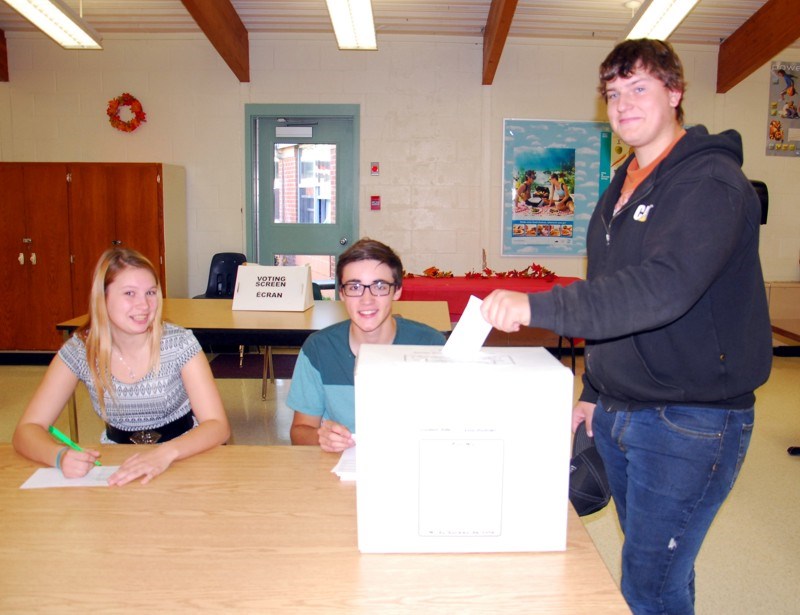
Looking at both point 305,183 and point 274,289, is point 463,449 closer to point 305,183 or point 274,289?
point 274,289

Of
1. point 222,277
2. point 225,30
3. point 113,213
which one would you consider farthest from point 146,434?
point 225,30

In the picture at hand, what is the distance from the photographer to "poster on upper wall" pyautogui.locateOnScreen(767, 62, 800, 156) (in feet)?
20.8

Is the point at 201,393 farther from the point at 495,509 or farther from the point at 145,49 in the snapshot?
the point at 145,49

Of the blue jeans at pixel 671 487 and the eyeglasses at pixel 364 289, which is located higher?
the eyeglasses at pixel 364 289

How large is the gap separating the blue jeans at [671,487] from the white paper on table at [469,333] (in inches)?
18.0

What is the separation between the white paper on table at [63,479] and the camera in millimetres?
1368

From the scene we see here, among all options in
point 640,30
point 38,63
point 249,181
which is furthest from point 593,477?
point 38,63

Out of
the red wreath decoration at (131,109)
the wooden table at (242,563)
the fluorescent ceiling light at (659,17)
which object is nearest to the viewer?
the wooden table at (242,563)

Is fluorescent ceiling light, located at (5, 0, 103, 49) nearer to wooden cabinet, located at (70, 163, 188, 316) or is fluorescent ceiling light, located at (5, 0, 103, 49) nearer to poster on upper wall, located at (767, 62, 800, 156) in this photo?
wooden cabinet, located at (70, 163, 188, 316)

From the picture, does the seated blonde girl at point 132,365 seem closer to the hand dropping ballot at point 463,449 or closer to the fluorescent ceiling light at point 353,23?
the hand dropping ballot at point 463,449

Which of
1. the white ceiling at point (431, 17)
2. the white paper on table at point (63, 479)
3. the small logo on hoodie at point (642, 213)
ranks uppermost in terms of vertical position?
the white ceiling at point (431, 17)

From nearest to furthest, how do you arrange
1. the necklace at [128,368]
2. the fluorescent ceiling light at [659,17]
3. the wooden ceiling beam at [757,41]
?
the necklace at [128,368] < the fluorescent ceiling light at [659,17] < the wooden ceiling beam at [757,41]

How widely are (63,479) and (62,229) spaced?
488 centimetres

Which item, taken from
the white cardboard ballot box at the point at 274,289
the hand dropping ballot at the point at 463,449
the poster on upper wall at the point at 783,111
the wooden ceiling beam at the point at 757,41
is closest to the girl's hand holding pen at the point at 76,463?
the hand dropping ballot at the point at 463,449
